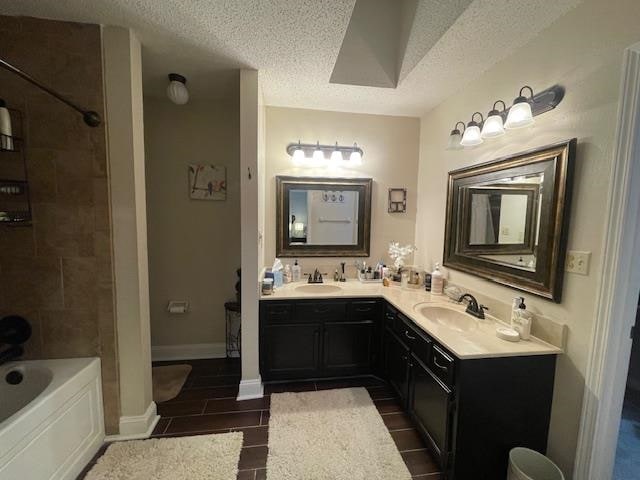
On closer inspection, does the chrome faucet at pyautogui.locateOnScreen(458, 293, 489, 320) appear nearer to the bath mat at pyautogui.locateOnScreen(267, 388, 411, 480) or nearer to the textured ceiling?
the bath mat at pyautogui.locateOnScreen(267, 388, 411, 480)

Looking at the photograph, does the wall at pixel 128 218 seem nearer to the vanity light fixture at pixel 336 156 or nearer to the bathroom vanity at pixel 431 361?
the bathroom vanity at pixel 431 361

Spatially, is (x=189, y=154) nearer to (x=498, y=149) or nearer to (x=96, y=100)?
(x=96, y=100)

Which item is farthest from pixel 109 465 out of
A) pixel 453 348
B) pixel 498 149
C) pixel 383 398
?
pixel 498 149

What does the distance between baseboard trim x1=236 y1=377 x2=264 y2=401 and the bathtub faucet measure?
1.40 metres

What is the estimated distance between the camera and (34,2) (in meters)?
1.46

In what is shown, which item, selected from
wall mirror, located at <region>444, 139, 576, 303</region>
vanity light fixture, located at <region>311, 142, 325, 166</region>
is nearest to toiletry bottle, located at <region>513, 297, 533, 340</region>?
wall mirror, located at <region>444, 139, 576, 303</region>

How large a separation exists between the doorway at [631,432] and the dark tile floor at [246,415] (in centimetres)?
116

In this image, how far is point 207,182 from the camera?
273 cm

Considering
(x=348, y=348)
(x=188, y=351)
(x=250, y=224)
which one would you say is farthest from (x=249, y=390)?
(x=250, y=224)

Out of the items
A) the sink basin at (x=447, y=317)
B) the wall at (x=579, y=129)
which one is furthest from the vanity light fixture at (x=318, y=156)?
the sink basin at (x=447, y=317)

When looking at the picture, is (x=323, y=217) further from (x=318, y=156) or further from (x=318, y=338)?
(x=318, y=338)

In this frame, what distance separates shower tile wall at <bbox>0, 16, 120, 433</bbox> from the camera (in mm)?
1597

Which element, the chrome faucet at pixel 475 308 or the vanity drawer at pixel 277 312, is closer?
the chrome faucet at pixel 475 308

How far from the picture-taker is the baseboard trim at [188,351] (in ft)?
9.16
